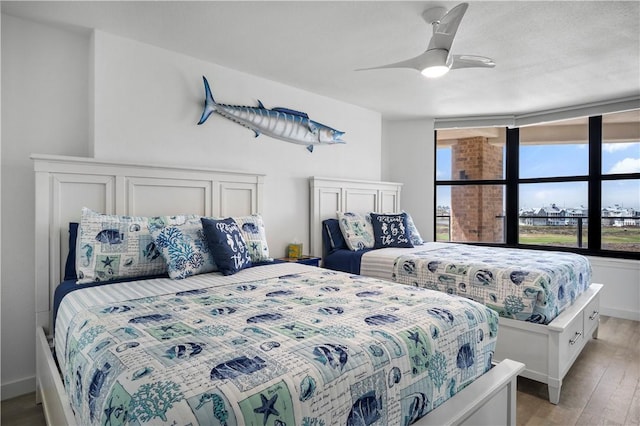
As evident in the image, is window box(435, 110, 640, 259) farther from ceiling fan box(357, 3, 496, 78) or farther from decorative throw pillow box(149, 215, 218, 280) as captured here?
decorative throw pillow box(149, 215, 218, 280)

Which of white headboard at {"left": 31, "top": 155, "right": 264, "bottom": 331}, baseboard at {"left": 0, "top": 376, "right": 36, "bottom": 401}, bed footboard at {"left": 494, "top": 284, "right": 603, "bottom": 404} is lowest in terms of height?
baseboard at {"left": 0, "top": 376, "right": 36, "bottom": 401}

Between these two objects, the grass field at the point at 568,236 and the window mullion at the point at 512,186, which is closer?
the grass field at the point at 568,236

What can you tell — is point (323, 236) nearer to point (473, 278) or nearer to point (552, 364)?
point (473, 278)

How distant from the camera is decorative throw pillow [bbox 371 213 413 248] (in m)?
3.75

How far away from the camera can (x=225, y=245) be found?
2.30m

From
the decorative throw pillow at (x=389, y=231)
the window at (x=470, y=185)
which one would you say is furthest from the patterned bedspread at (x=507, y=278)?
the window at (x=470, y=185)

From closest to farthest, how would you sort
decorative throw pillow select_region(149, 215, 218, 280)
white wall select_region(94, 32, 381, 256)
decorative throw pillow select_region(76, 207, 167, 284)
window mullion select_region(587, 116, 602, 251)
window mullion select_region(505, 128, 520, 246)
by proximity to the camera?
decorative throw pillow select_region(76, 207, 167, 284), decorative throw pillow select_region(149, 215, 218, 280), white wall select_region(94, 32, 381, 256), window mullion select_region(587, 116, 602, 251), window mullion select_region(505, 128, 520, 246)

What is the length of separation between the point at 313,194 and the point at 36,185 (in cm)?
225

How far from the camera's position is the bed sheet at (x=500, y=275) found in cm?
240

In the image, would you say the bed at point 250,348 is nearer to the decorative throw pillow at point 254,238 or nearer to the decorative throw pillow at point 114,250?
the decorative throw pillow at point 114,250

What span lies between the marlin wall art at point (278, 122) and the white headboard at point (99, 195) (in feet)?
1.72

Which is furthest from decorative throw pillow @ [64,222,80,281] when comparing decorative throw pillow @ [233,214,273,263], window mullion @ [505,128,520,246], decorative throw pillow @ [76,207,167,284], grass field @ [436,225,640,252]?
window mullion @ [505,128,520,246]

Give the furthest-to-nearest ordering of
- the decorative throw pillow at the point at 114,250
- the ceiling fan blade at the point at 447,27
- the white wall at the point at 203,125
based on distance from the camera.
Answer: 1. the white wall at the point at 203,125
2. the decorative throw pillow at the point at 114,250
3. the ceiling fan blade at the point at 447,27

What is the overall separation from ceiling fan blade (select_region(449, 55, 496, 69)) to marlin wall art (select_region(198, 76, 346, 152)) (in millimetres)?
1634
